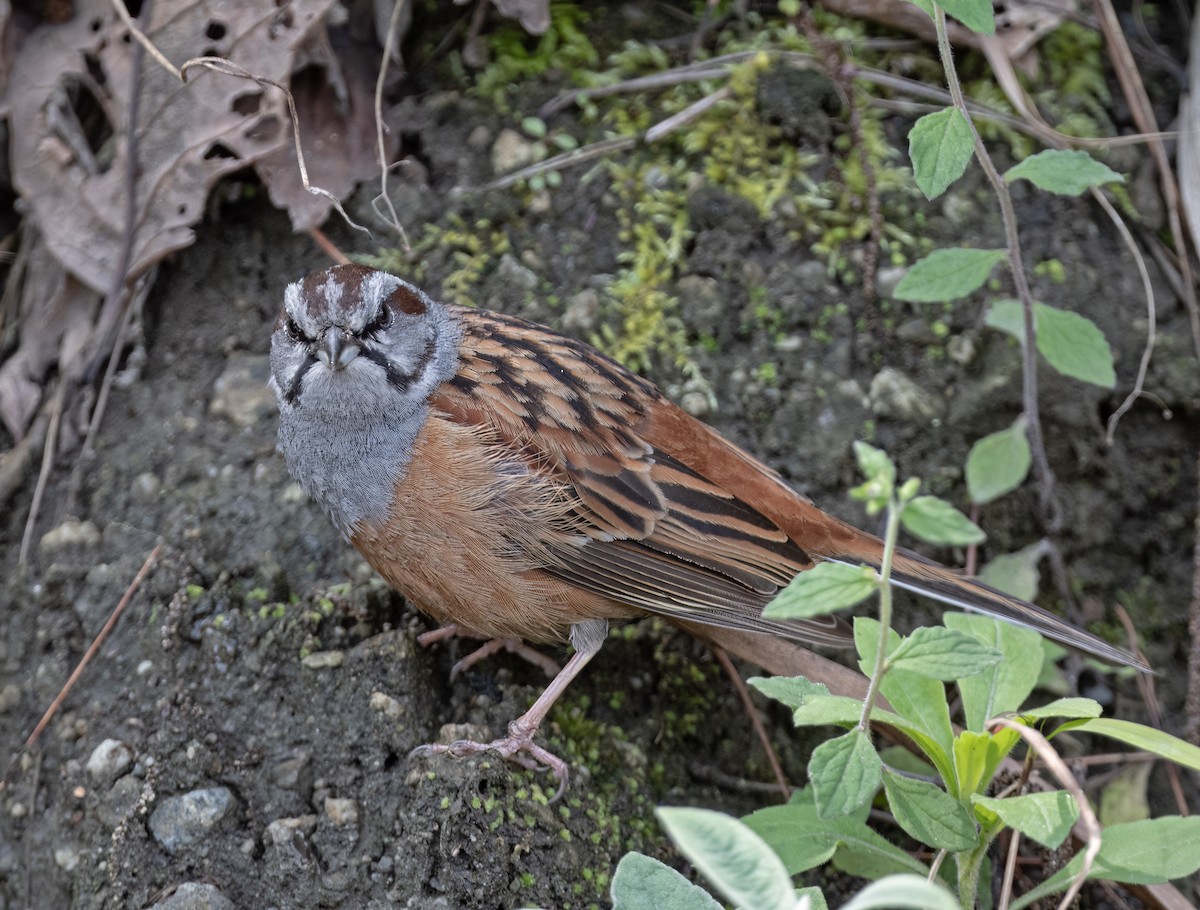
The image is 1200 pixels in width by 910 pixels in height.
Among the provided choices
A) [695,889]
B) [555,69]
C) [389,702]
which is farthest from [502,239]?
[695,889]

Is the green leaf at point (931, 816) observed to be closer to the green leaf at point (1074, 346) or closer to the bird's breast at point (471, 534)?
the bird's breast at point (471, 534)

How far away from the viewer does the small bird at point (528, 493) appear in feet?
10.9

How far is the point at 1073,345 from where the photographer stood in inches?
142

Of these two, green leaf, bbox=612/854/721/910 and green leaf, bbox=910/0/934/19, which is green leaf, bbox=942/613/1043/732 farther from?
green leaf, bbox=910/0/934/19

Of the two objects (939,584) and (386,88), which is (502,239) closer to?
(386,88)

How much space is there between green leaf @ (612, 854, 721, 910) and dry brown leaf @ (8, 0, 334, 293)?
2.87 meters

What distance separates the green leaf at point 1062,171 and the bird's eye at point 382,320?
1.80m

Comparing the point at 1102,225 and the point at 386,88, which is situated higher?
the point at 386,88

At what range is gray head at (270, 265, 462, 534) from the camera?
3359 mm

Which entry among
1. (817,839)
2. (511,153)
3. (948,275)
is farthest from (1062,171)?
(511,153)

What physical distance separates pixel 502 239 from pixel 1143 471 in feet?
8.38

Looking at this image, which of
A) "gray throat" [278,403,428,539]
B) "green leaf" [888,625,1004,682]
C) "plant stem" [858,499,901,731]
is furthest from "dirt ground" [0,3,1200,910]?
"green leaf" [888,625,1004,682]

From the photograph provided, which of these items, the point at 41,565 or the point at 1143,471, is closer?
the point at 41,565

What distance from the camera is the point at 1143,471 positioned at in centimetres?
434
